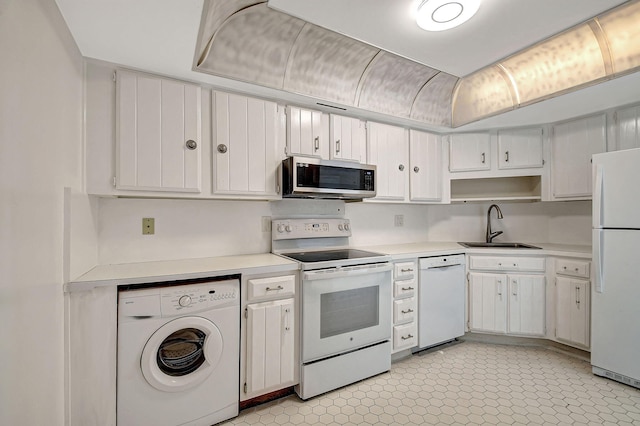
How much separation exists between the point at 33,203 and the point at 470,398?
8.77 feet

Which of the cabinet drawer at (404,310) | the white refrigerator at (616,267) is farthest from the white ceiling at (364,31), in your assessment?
the cabinet drawer at (404,310)

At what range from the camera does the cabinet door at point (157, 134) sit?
177 centimetres

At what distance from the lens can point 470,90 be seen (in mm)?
2906

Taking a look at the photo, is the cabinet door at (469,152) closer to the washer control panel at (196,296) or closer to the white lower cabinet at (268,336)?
the white lower cabinet at (268,336)

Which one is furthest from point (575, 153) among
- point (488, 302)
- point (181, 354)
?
point (181, 354)

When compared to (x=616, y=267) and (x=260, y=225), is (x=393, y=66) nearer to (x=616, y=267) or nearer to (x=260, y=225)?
(x=260, y=225)

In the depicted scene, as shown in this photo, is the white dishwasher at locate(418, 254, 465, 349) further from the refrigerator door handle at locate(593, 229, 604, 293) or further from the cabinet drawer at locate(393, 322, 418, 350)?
the refrigerator door handle at locate(593, 229, 604, 293)

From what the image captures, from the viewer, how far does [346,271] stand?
214 centimetres

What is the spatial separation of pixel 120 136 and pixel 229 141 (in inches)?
25.9

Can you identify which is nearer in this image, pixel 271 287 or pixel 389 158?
pixel 271 287

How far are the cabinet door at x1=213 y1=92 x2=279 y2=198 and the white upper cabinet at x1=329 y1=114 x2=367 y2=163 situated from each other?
0.53 meters

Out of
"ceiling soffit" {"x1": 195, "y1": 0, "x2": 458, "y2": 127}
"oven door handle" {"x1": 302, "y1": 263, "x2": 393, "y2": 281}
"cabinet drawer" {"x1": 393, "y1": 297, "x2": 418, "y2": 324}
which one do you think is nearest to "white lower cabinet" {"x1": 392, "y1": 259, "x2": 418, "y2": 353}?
"cabinet drawer" {"x1": 393, "y1": 297, "x2": 418, "y2": 324}

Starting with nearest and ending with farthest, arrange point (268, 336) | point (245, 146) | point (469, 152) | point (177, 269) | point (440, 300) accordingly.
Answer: point (177, 269)
point (268, 336)
point (245, 146)
point (440, 300)
point (469, 152)

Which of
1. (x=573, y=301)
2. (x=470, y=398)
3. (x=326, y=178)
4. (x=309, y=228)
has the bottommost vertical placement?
(x=470, y=398)
